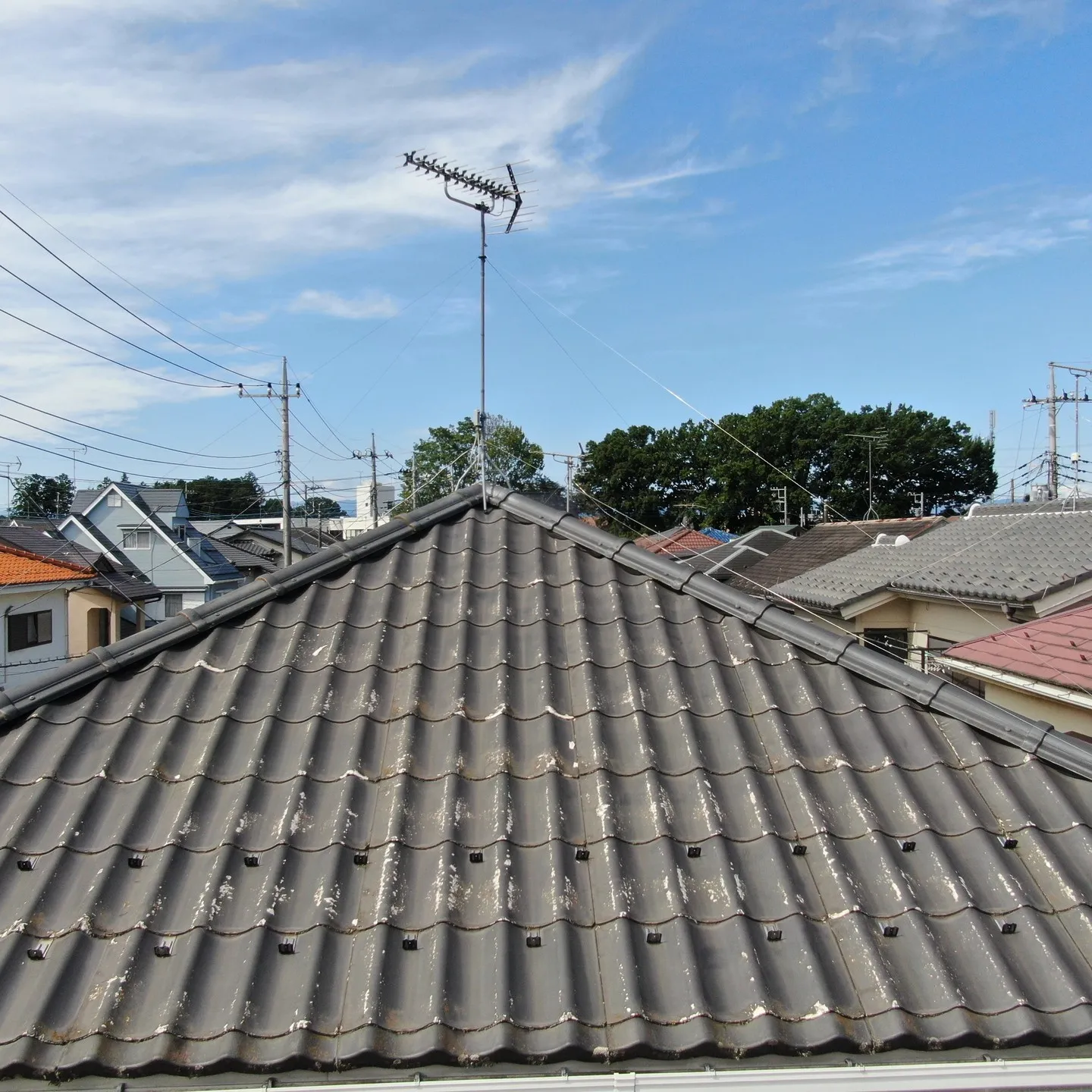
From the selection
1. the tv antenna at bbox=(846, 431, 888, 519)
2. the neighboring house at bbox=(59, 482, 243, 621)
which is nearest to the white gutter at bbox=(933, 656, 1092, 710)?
the neighboring house at bbox=(59, 482, 243, 621)

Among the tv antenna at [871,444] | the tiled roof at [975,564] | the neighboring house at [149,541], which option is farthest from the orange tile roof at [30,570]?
the tv antenna at [871,444]

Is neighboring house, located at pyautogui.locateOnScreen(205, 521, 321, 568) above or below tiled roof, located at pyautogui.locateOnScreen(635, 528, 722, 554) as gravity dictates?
above

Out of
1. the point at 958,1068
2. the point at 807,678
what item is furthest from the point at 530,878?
the point at 807,678

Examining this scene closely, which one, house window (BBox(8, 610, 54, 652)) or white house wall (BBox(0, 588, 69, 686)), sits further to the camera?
house window (BBox(8, 610, 54, 652))

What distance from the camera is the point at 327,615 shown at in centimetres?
461

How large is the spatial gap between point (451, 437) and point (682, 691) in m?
59.6

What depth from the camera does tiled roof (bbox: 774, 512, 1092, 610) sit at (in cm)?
1346

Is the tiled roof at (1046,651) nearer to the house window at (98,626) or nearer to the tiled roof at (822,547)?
the tiled roof at (822,547)

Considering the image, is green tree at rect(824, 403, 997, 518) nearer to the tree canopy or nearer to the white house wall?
the tree canopy

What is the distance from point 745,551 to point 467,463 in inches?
1122

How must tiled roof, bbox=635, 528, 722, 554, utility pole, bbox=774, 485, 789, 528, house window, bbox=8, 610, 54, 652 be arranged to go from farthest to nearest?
utility pole, bbox=774, 485, 789, 528, tiled roof, bbox=635, 528, 722, 554, house window, bbox=8, 610, 54, 652

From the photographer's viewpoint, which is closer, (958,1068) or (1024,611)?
(958,1068)

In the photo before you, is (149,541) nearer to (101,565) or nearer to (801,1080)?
(101,565)

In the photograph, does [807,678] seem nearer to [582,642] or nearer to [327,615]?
[582,642]
